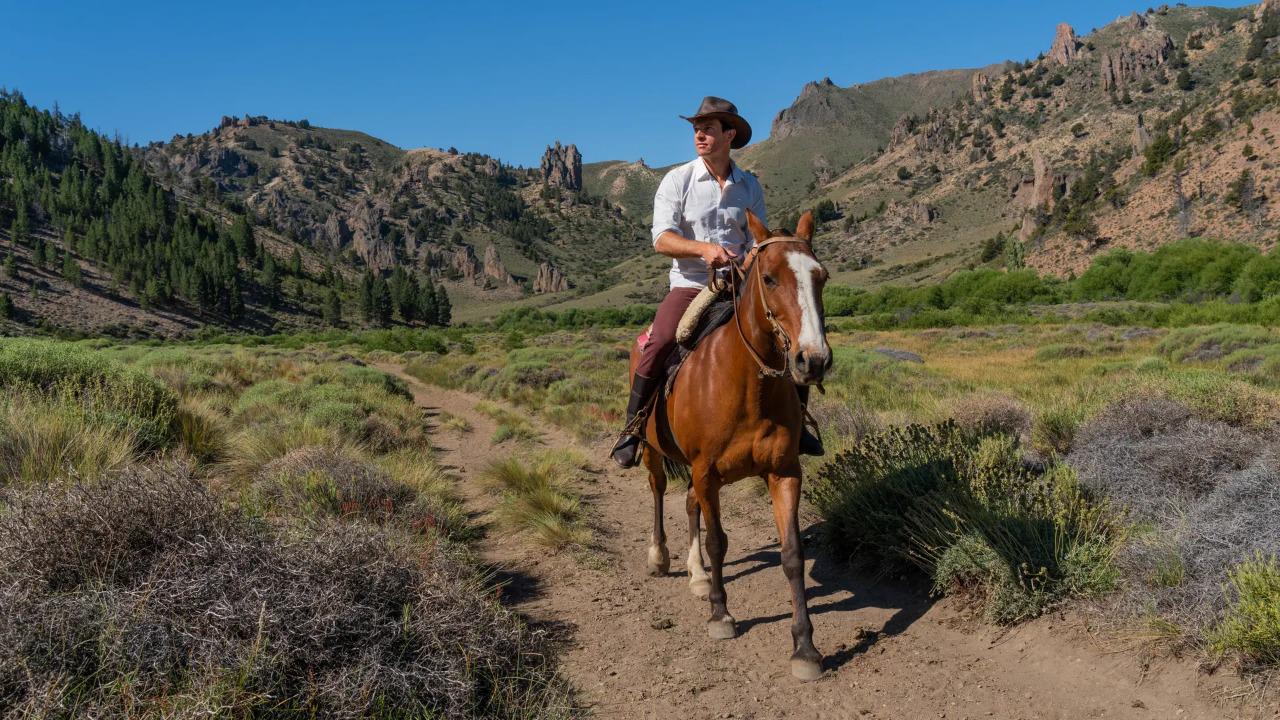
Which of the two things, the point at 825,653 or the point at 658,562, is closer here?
the point at 825,653

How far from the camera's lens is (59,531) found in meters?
3.20

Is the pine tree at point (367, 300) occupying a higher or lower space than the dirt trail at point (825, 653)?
higher

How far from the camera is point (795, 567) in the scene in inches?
168

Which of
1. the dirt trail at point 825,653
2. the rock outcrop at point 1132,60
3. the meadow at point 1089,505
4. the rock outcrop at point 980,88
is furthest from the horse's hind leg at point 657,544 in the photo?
the rock outcrop at point 980,88

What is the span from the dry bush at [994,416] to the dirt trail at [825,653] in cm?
311

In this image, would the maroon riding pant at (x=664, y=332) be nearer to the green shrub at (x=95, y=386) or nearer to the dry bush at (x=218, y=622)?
the dry bush at (x=218, y=622)

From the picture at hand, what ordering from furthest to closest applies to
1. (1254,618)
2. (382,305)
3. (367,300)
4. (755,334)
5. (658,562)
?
(382,305) → (367,300) → (658,562) → (755,334) → (1254,618)

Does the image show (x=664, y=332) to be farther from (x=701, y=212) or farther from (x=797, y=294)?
(x=797, y=294)

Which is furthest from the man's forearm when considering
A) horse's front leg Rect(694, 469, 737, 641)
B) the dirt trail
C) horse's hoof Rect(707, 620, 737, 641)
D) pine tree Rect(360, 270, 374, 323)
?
pine tree Rect(360, 270, 374, 323)

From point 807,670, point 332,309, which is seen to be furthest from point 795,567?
point 332,309

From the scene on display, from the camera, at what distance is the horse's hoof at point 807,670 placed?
4082 mm

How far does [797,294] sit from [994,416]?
627 cm

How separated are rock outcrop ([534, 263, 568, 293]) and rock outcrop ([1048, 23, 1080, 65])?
398ft

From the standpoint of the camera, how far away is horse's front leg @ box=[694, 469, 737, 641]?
467 cm
